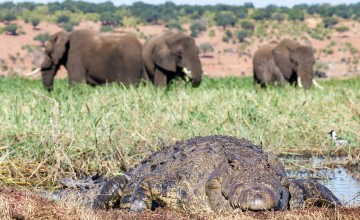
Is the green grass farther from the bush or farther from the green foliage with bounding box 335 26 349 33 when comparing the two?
the bush

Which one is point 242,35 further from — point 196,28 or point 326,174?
point 326,174

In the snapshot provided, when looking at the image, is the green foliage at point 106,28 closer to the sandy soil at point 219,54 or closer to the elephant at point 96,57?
the sandy soil at point 219,54

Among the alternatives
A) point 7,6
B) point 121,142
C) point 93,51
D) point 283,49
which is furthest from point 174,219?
point 7,6

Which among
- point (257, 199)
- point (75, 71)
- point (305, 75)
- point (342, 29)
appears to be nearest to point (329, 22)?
point (342, 29)

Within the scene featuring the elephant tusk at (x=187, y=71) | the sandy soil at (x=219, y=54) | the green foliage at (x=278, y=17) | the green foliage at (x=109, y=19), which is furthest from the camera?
the green foliage at (x=278, y=17)

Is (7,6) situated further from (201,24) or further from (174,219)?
(174,219)

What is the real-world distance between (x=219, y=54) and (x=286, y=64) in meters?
58.9

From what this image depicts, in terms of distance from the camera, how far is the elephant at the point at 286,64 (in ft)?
86.8

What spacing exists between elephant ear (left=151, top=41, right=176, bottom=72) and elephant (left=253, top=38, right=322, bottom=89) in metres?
4.65

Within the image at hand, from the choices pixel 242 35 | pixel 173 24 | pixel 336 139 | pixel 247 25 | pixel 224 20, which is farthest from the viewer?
pixel 224 20

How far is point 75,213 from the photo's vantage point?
19.3 feet

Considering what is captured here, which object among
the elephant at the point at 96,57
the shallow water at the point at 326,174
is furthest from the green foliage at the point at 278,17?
the shallow water at the point at 326,174

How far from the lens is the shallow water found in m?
8.95

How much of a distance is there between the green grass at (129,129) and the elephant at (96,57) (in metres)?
9.71
